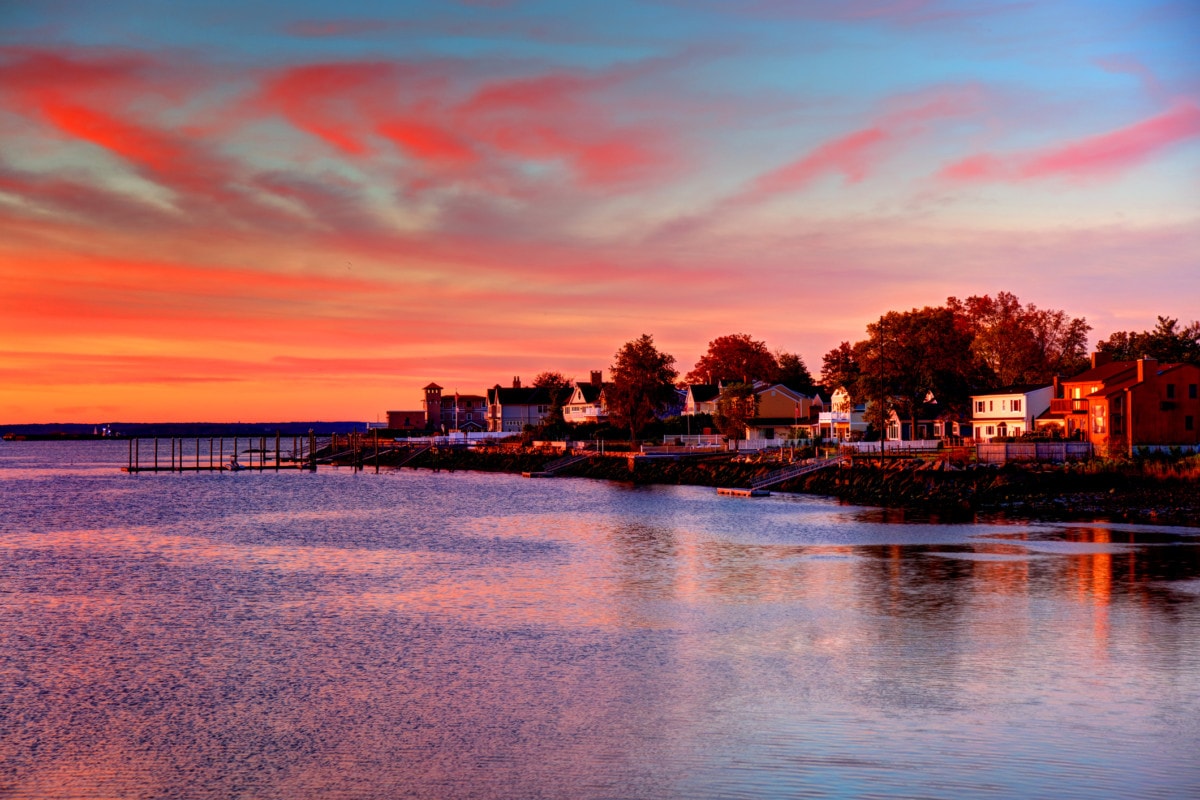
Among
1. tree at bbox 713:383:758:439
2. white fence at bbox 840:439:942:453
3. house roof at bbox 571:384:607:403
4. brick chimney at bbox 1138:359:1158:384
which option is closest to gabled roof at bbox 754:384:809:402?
tree at bbox 713:383:758:439

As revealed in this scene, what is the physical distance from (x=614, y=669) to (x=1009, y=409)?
95.4m

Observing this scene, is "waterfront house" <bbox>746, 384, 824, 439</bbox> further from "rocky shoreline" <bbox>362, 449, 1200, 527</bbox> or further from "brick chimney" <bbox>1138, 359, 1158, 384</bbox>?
"brick chimney" <bbox>1138, 359, 1158, 384</bbox>

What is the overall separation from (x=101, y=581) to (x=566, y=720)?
95.6 ft

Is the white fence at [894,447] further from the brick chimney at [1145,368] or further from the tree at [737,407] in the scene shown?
the tree at [737,407]

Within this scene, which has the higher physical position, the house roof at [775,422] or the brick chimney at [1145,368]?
the brick chimney at [1145,368]

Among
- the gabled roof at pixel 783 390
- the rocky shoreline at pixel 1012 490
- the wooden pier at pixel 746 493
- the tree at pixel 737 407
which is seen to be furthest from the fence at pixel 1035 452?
the gabled roof at pixel 783 390

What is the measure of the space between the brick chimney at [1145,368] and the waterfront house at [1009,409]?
61.3ft

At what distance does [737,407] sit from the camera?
130125 millimetres

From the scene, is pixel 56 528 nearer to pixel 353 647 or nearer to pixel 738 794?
pixel 353 647

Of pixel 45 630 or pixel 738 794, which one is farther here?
pixel 45 630

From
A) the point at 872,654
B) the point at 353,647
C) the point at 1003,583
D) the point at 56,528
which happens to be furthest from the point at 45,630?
the point at 56,528

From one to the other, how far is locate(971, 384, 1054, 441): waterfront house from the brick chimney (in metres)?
18.7

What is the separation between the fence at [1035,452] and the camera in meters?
77.4

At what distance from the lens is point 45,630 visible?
103 ft
